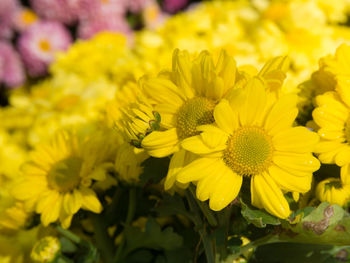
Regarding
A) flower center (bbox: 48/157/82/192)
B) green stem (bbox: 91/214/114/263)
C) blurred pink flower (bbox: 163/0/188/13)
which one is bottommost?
blurred pink flower (bbox: 163/0/188/13)

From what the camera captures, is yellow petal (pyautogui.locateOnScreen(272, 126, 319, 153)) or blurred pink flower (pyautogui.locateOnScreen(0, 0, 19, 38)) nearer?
yellow petal (pyautogui.locateOnScreen(272, 126, 319, 153))

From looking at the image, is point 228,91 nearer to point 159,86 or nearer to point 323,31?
point 159,86

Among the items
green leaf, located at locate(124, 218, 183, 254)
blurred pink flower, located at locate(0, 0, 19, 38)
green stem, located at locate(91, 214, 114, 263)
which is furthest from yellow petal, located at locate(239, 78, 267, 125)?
blurred pink flower, located at locate(0, 0, 19, 38)

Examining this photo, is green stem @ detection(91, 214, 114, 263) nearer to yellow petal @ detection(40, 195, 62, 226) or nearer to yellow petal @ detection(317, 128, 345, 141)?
yellow petal @ detection(40, 195, 62, 226)

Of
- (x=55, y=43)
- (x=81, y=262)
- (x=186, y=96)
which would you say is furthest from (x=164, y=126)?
(x=55, y=43)

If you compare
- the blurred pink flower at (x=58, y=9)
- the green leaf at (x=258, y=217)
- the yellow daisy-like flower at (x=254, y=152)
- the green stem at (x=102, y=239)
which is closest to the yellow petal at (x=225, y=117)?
the yellow daisy-like flower at (x=254, y=152)

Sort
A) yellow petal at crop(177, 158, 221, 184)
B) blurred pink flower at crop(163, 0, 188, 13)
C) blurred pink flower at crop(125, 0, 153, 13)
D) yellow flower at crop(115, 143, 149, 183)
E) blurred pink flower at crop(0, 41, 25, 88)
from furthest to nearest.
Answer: blurred pink flower at crop(163, 0, 188, 13) → blurred pink flower at crop(125, 0, 153, 13) → blurred pink flower at crop(0, 41, 25, 88) → yellow flower at crop(115, 143, 149, 183) → yellow petal at crop(177, 158, 221, 184)
